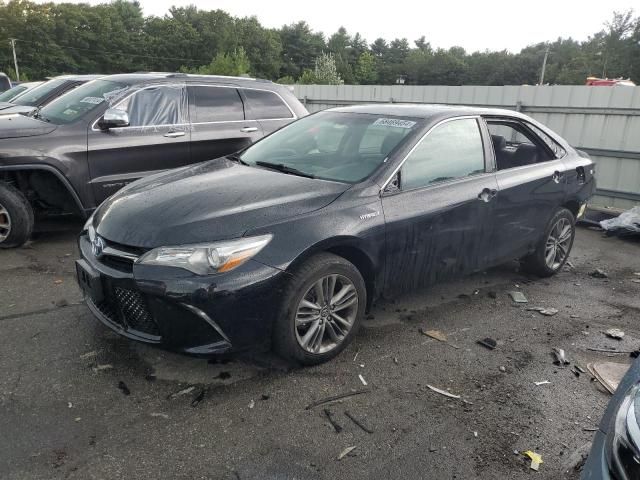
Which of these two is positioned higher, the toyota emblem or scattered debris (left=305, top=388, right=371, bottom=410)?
the toyota emblem

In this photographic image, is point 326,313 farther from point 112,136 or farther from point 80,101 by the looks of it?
point 80,101

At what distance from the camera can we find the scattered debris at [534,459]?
8.50 feet

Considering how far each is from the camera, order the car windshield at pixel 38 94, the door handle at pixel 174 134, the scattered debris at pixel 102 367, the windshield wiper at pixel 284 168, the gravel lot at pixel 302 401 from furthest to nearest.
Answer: the car windshield at pixel 38 94 < the door handle at pixel 174 134 < the windshield wiper at pixel 284 168 < the scattered debris at pixel 102 367 < the gravel lot at pixel 302 401

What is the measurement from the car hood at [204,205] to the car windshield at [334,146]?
0.22 meters

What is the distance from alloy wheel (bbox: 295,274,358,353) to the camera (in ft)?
10.6

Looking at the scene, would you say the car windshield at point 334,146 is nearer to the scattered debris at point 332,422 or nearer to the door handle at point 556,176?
the scattered debris at point 332,422

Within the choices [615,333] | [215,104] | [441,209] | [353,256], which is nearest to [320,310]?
[353,256]

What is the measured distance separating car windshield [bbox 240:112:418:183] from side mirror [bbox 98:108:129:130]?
67.0 inches

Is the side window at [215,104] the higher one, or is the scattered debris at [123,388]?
the side window at [215,104]

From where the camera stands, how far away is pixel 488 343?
387 cm

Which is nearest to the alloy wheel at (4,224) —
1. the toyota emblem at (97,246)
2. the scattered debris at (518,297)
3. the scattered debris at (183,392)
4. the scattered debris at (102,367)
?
the toyota emblem at (97,246)

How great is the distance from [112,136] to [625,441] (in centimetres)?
528

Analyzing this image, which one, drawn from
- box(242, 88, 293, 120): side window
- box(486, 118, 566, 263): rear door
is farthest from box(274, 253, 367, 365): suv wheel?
box(242, 88, 293, 120): side window

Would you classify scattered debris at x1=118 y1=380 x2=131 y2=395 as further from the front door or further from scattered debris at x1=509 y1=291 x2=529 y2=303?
scattered debris at x1=509 y1=291 x2=529 y2=303
